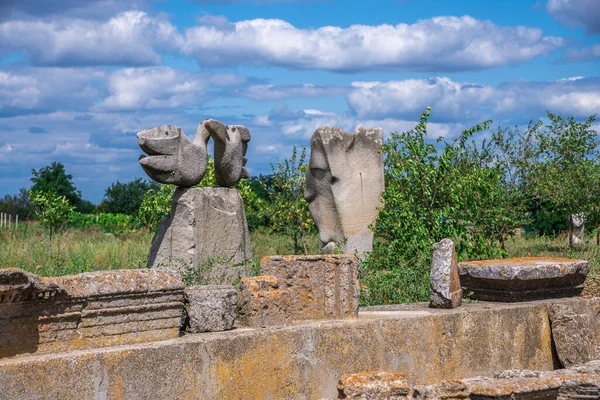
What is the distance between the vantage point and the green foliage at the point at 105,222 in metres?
21.8

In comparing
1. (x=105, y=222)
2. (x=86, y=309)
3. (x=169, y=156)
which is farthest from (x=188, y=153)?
(x=105, y=222)

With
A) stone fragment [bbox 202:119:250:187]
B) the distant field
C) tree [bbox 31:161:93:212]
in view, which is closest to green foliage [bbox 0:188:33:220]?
tree [bbox 31:161:93:212]

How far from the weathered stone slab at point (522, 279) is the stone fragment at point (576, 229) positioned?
10646mm

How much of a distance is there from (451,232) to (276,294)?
17.4 feet

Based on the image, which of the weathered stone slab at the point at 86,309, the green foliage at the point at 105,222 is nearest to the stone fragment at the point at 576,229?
the green foliage at the point at 105,222

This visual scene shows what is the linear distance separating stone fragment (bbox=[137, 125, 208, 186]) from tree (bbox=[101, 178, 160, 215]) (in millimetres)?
19437

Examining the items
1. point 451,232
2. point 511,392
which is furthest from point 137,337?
point 451,232

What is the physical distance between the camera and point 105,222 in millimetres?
24859

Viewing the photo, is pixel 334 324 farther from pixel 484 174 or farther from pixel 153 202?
pixel 153 202

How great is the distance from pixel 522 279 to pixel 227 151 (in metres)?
5.16

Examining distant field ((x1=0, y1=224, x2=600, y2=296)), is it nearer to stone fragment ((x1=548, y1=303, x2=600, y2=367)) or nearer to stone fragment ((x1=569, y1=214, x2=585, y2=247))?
stone fragment ((x1=569, y1=214, x2=585, y2=247))

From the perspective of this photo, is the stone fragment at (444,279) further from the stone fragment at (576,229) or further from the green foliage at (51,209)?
the stone fragment at (576,229)

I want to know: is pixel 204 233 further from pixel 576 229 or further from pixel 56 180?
pixel 56 180

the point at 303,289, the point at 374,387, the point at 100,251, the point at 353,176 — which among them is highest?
the point at 353,176
